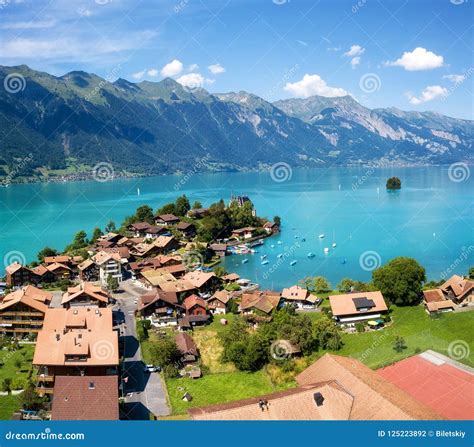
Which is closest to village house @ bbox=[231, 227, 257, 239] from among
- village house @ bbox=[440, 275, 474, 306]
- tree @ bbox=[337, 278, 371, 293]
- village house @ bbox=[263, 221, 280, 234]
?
village house @ bbox=[263, 221, 280, 234]

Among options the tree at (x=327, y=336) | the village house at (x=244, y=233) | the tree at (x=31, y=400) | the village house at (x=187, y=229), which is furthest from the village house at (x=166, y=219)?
the tree at (x=31, y=400)

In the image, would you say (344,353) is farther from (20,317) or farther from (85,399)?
(20,317)

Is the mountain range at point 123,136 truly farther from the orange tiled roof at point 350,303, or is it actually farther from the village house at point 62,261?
the orange tiled roof at point 350,303

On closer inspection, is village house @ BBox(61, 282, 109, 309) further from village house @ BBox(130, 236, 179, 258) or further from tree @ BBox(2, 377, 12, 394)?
village house @ BBox(130, 236, 179, 258)

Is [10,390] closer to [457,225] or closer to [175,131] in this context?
[457,225]

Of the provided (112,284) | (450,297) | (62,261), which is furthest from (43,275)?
(450,297)

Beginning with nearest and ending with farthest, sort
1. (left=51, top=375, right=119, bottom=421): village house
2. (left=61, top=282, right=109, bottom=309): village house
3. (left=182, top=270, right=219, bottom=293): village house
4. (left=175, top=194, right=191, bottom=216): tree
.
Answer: (left=51, top=375, right=119, bottom=421): village house, (left=61, top=282, right=109, bottom=309): village house, (left=182, top=270, right=219, bottom=293): village house, (left=175, top=194, right=191, bottom=216): tree
